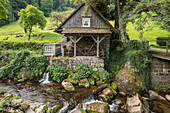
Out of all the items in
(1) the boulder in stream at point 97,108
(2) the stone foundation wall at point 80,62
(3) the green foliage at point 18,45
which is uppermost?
(3) the green foliage at point 18,45

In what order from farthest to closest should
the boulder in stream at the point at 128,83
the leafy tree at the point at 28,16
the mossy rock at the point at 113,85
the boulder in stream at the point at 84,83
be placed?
the leafy tree at the point at 28,16
the boulder in stream at the point at 84,83
the mossy rock at the point at 113,85
the boulder in stream at the point at 128,83

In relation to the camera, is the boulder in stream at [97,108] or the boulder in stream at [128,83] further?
the boulder in stream at [128,83]

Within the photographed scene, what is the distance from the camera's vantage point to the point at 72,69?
11000mm

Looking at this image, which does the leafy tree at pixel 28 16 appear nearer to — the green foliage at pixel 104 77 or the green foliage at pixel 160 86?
the green foliage at pixel 104 77

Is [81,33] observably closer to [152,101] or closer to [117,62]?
[117,62]

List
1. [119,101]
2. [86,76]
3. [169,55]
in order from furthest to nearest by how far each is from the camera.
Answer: [86,76] → [169,55] → [119,101]

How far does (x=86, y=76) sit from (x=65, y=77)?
2.17m

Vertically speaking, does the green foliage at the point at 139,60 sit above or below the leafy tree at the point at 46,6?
below

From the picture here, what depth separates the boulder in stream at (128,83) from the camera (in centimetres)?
875

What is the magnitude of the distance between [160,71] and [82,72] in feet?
24.4

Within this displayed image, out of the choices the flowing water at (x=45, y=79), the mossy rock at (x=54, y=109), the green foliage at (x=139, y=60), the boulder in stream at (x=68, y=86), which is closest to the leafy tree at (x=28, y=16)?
the flowing water at (x=45, y=79)

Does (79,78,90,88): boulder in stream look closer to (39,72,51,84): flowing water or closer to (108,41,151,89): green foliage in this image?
(108,41,151,89): green foliage

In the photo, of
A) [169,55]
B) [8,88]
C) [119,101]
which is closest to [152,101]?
[119,101]

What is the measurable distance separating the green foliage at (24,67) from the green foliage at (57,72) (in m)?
1.08
